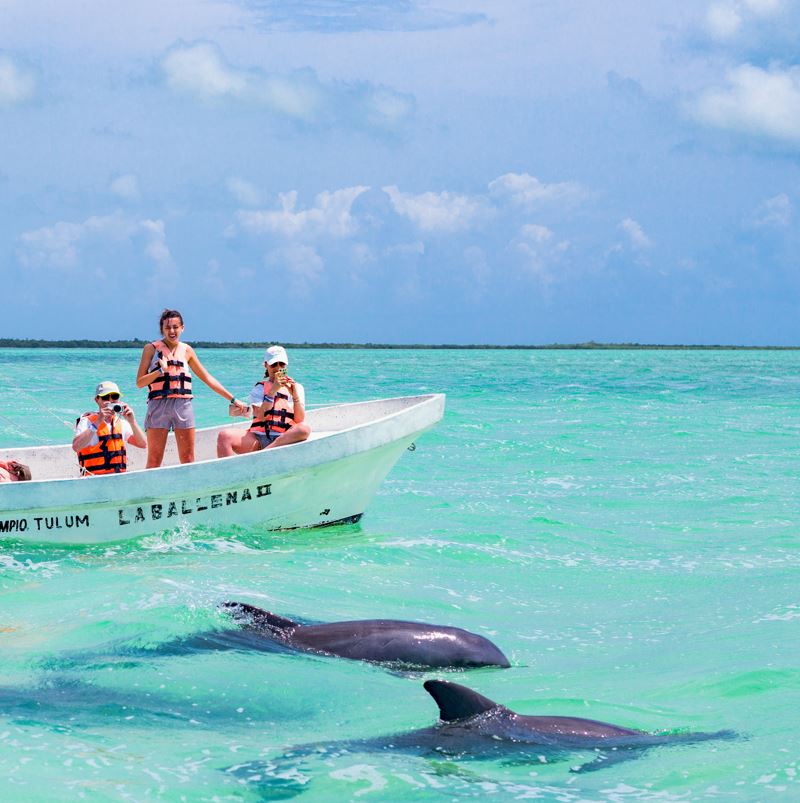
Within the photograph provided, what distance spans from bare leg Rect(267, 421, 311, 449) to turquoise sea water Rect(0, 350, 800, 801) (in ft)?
3.08

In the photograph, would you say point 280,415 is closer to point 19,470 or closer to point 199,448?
point 199,448

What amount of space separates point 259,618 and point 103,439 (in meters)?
4.21

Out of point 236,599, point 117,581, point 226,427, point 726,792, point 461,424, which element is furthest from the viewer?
point 461,424

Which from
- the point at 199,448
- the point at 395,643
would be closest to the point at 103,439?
the point at 199,448

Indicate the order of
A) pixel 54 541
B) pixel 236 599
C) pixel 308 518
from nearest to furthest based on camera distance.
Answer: pixel 236 599 < pixel 54 541 < pixel 308 518

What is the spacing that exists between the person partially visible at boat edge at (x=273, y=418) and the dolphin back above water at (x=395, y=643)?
403 centimetres

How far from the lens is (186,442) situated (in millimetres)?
11023

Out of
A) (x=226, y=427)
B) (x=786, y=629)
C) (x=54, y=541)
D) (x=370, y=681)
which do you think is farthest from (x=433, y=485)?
(x=370, y=681)

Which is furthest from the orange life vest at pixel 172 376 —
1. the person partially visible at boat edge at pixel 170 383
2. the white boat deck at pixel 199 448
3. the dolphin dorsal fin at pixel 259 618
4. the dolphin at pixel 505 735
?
the dolphin at pixel 505 735

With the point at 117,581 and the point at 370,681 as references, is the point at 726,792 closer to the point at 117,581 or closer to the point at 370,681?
the point at 370,681

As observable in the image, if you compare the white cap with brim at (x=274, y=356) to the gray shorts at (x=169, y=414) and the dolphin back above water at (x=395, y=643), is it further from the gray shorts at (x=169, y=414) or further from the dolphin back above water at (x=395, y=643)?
the dolphin back above water at (x=395, y=643)

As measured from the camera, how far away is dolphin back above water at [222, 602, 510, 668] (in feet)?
22.3

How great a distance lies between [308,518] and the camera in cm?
1166

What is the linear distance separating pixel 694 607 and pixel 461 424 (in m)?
18.7
